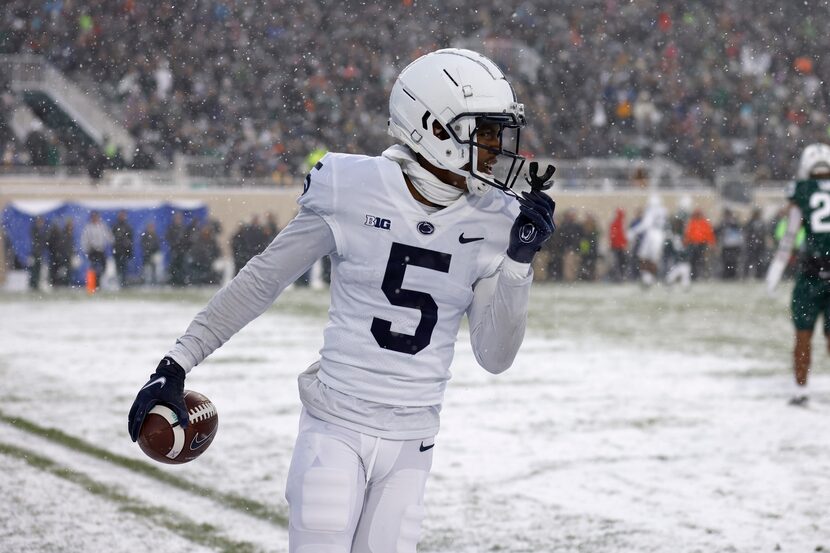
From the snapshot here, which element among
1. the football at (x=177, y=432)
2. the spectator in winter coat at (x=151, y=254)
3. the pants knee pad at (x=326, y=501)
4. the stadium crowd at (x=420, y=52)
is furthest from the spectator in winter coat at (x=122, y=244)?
the pants knee pad at (x=326, y=501)

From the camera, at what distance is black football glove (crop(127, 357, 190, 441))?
9.28 feet

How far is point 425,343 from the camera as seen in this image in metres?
2.99

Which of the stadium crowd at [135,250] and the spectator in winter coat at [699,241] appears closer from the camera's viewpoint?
the stadium crowd at [135,250]

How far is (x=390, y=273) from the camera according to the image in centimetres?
296

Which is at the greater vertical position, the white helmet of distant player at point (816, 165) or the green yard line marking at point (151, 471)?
the white helmet of distant player at point (816, 165)

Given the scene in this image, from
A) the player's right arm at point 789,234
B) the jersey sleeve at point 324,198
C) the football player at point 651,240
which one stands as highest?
the jersey sleeve at point 324,198

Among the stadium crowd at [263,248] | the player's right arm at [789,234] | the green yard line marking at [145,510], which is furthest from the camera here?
the stadium crowd at [263,248]

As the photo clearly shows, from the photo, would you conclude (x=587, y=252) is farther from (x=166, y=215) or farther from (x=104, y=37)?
(x=104, y=37)

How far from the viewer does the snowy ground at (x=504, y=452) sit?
5.12 meters

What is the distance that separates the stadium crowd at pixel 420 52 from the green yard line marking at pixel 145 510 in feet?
55.5

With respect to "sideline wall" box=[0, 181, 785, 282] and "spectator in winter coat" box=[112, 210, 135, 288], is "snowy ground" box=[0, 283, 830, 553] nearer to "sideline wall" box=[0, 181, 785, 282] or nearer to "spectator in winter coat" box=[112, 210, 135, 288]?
"spectator in winter coat" box=[112, 210, 135, 288]

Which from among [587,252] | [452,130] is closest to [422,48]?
[587,252]

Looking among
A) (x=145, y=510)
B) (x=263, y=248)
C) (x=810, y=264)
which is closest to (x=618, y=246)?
(x=263, y=248)

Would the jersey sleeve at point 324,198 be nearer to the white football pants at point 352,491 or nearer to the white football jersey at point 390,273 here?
the white football jersey at point 390,273
